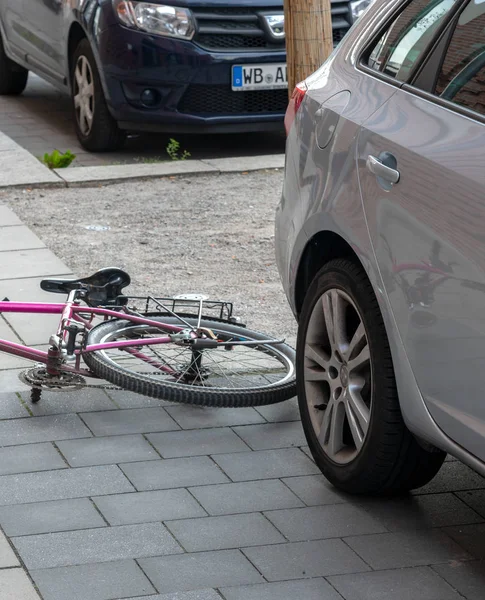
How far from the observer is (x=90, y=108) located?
8906mm

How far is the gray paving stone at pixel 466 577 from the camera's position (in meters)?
3.15

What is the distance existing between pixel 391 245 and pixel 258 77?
5.41 m

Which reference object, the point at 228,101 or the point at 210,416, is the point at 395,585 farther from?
the point at 228,101

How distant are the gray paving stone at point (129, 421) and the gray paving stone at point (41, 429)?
5 cm

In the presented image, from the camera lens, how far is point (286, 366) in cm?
452

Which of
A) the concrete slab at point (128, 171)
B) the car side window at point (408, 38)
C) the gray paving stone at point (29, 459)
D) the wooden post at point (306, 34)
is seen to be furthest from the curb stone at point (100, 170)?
the car side window at point (408, 38)

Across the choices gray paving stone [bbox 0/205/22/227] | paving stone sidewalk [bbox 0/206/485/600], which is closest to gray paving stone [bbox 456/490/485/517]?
paving stone sidewalk [bbox 0/206/485/600]

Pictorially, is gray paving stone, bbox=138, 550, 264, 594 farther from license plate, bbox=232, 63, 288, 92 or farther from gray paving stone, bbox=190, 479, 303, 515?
license plate, bbox=232, 63, 288, 92

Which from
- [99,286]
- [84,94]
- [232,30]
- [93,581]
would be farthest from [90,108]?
[93,581]

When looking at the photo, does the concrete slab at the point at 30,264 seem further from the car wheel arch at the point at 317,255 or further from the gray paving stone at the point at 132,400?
the car wheel arch at the point at 317,255

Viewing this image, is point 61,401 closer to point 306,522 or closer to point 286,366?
point 286,366

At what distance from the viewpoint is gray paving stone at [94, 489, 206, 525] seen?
354 cm

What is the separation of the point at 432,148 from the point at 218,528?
124 centimetres

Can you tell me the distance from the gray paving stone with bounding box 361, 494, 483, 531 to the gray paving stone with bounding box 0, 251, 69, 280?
2734 mm
